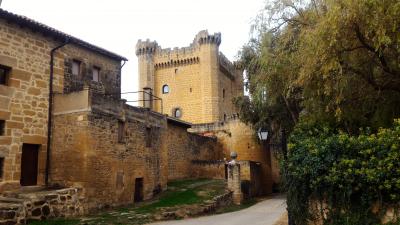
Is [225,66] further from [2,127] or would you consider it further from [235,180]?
[2,127]

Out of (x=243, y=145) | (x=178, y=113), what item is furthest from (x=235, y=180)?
(x=178, y=113)

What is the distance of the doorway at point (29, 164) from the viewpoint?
55.2 ft

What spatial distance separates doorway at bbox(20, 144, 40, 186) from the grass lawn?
3.05 m

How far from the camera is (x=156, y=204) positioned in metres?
18.7

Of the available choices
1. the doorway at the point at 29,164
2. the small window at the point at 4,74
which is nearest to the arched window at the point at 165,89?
the doorway at the point at 29,164

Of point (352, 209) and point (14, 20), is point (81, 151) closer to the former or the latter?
point (14, 20)

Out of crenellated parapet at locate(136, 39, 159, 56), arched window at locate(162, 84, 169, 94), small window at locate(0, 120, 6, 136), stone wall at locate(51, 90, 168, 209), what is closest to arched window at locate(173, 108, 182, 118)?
arched window at locate(162, 84, 169, 94)

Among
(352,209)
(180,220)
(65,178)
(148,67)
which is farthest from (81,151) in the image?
(148,67)

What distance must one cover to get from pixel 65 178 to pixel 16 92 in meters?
3.99

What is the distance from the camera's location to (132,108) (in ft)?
66.2

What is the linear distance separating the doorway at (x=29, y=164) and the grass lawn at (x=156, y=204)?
10.0ft

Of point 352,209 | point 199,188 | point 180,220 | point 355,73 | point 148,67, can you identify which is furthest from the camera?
point 148,67

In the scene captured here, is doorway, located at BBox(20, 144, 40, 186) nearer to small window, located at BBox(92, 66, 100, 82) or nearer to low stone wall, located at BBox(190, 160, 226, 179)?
small window, located at BBox(92, 66, 100, 82)

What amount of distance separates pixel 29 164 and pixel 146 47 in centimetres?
3669
